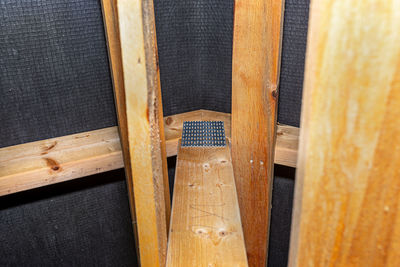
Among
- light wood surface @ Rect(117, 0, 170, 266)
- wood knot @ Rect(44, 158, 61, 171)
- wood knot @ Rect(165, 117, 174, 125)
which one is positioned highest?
light wood surface @ Rect(117, 0, 170, 266)

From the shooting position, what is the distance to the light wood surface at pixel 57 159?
4.28ft

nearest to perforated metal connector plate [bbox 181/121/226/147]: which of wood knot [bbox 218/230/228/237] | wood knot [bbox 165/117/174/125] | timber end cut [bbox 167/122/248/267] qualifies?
timber end cut [bbox 167/122/248/267]

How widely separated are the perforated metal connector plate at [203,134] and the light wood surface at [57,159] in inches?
12.1

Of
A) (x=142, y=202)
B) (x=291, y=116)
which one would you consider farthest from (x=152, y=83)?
(x=291, y=116)

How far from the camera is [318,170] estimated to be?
37 cm

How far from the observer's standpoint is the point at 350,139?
1.15 ft

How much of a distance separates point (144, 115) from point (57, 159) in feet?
3.20

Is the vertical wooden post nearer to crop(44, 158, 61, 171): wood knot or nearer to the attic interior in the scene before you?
the attic interior

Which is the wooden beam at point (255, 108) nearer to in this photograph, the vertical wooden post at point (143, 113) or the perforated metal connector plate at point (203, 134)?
the perforated metal connector plate at point (203, 134)

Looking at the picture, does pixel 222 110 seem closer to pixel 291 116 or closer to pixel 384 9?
pixel 291 116

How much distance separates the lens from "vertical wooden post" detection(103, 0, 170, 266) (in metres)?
0.51

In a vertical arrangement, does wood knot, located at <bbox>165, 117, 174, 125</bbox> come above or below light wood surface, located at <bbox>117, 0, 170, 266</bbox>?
below

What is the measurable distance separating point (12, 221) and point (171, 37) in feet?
3.60

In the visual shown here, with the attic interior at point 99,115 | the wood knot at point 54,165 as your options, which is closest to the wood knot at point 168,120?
the attic interior at point 99,115
